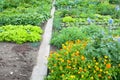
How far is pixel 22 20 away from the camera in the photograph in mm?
11234

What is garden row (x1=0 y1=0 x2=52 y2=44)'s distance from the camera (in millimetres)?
9570

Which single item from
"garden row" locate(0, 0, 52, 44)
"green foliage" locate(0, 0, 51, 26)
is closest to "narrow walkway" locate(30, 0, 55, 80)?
"garden row" locate(0, 0, 52, 44)

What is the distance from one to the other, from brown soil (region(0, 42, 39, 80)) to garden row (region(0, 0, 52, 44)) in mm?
355

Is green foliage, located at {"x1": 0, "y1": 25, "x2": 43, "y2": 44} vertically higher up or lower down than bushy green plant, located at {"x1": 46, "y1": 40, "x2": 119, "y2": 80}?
lower down

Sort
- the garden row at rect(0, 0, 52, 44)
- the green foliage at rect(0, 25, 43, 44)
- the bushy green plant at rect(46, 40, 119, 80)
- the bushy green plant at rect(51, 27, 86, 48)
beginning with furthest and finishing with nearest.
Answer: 1. the garden row at rect(0, 0, 52, 44)
2. the green foliage at rect(0, 25, 43, 44)
3. the bushy green plant at rect(51, 27, 86, 48)
4. the bushy green plant at rect(46, 40, 119, 80)

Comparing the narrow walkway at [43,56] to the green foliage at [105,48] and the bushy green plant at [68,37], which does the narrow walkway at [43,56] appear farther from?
the green foliage at [105,48]

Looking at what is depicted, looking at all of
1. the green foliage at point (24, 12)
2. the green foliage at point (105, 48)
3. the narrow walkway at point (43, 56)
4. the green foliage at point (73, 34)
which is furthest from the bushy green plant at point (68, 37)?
the green foliage at point (24, 12)

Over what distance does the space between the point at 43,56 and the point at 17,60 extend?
68 cm

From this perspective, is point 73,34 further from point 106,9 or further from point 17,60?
point 106,9

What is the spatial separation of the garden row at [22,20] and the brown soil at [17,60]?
0.36 metres

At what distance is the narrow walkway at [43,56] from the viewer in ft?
23.3

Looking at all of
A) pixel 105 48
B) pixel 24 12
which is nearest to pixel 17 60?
pixel 105 48

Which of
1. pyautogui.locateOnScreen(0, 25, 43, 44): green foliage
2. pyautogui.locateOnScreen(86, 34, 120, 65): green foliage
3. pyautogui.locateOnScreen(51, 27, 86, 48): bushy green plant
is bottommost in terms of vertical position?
pyautogui.locateOnScreen(0, 25, 43, 44): green foliage

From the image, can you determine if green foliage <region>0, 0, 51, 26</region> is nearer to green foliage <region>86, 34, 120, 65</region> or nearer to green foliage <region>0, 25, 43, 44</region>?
green foliage <region>0, 25, 43, 44</region>
